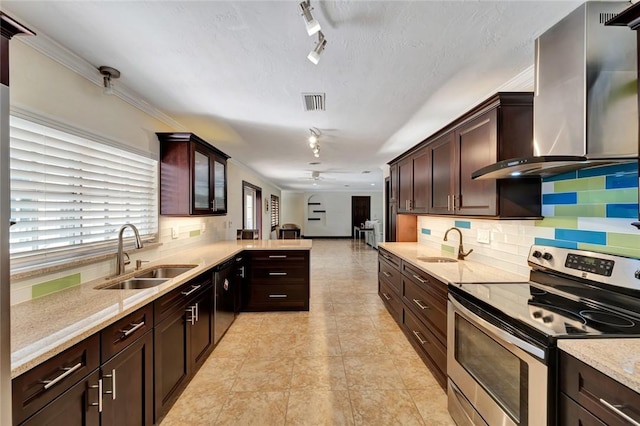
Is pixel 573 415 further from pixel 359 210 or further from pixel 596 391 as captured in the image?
pixel 359 210

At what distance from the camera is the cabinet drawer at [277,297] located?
3.64m

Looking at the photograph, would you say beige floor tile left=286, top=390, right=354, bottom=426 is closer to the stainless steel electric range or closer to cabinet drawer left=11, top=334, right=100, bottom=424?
the stainless steel electric range

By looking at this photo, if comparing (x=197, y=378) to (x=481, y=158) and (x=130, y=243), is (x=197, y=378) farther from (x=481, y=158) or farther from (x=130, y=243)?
(x=481, y=158)

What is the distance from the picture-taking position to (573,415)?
1.00 m

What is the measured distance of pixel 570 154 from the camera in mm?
1367

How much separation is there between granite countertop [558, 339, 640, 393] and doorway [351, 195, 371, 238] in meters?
12.2

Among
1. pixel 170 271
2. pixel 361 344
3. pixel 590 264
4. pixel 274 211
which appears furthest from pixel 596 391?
pixel 274 211

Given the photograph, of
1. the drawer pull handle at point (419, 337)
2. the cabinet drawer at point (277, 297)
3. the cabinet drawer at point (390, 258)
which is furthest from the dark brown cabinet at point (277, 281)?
the drawer pull handle at point (419, 337)

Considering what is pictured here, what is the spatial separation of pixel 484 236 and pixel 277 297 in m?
2.56

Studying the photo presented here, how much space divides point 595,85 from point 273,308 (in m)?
3.60

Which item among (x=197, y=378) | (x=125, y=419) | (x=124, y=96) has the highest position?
(x=124, y=96)

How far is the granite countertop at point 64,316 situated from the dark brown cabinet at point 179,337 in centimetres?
15

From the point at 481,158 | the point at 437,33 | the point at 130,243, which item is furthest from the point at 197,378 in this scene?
the point at 437,33

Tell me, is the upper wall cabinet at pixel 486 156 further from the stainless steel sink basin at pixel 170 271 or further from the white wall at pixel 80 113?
the white wall at pixel 80 113
